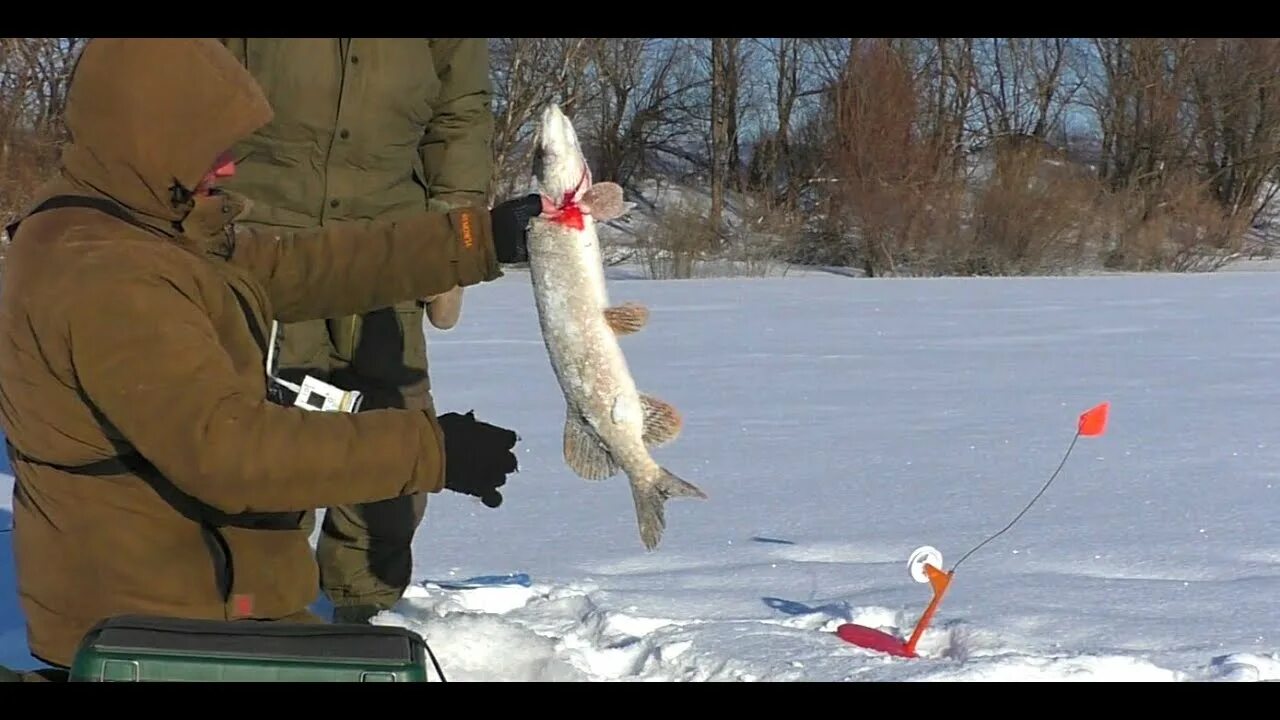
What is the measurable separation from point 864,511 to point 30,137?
1205cm

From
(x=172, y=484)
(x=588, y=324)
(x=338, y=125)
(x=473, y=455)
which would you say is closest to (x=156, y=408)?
(x=172, y=484)

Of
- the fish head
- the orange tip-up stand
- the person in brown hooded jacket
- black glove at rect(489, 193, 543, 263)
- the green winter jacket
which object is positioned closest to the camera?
the person in brown hooded jacket

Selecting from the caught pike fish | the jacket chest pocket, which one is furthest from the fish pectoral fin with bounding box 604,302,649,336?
the jacket chest pocket

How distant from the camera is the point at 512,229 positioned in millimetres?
2553

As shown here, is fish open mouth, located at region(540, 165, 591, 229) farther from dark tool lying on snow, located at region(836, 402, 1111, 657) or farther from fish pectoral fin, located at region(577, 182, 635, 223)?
dark tool lying on snow, located at region(836, 402, 1111, 657)

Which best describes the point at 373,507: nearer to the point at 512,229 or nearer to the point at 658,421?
the point at 512,229

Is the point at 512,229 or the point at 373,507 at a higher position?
the point at 512,229

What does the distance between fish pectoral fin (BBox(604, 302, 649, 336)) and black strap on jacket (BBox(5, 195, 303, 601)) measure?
61 centimetres

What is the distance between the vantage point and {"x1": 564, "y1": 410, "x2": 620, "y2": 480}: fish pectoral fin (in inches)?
94.6

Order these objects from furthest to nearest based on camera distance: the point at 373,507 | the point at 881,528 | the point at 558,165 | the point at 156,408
→ the point at 881,528
the point at 373,507
the point at 558,165
the point at 156,408

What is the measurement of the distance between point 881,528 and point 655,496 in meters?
2.06
